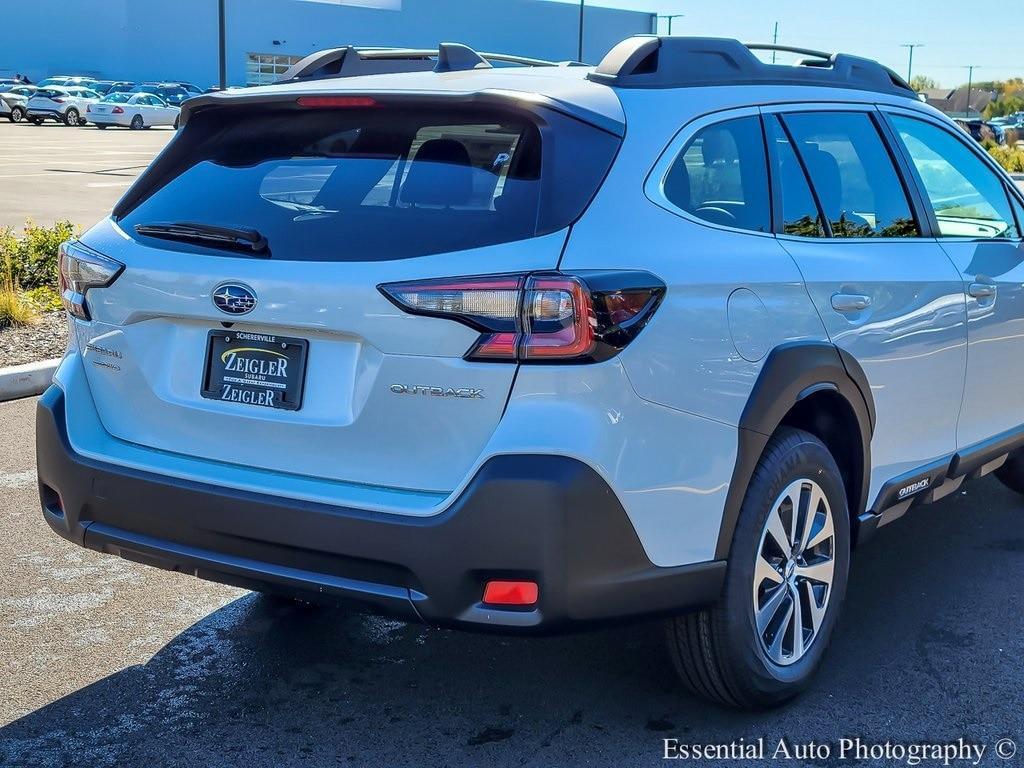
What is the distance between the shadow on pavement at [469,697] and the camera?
11.2ft

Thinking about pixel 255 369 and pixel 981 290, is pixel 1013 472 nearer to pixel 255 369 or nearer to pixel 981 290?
pixel 981 290

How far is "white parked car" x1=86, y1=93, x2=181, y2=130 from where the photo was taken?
48844 mm

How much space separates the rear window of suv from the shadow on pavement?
135cm

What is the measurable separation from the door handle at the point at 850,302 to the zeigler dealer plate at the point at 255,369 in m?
1.62

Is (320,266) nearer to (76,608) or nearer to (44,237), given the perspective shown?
(76,608)

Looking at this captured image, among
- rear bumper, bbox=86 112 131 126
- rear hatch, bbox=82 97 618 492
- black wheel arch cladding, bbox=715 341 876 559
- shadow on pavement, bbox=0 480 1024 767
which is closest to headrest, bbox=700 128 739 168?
rear hatch, bbox=82 97 618 492

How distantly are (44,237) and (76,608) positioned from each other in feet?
21.6

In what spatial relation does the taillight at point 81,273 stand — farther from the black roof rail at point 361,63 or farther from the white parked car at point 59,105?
the white parked car at point 59,105

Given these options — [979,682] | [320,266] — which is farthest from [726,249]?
[979,682]

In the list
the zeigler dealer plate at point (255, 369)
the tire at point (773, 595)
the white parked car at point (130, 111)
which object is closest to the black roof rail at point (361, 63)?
the zeigler dealer plate at point (255, 369)

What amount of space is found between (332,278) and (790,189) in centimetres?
157

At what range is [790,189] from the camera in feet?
12.7

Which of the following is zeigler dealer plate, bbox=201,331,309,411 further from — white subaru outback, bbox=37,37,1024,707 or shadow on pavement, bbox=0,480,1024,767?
shadow on pavement, bbox=0,480,1024,767

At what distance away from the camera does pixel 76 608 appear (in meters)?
4.38
